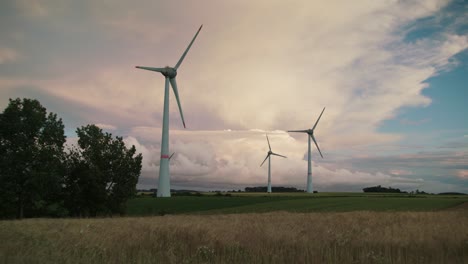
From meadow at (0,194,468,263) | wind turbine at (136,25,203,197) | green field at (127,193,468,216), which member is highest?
wind turbine at (136,25,203,197)

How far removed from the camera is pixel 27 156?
51.3 meters

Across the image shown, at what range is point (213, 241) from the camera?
13500 mm

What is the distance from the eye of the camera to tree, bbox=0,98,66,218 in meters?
50.5

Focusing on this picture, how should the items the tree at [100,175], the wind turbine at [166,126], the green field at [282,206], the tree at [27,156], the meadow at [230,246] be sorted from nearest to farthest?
the meadow at [230,246] → the tree at [27,156] → the tree at [100,175] → the green field at [282,206] → the wind turbine at [166,126]

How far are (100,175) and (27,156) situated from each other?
31.5 feet

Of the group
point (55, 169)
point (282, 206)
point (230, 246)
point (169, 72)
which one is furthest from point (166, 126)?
point (230, 246)

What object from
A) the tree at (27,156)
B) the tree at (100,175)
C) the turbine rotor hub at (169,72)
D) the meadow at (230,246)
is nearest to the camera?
the meadow at (230,246)

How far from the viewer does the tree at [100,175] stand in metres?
55.7

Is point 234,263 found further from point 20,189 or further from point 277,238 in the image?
point 20,189

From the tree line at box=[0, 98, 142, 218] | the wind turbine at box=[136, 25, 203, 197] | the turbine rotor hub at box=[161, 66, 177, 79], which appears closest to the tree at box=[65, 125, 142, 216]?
the tree line at box=[0, 98, 142, 218]

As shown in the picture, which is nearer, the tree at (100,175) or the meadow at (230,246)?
the meadow at (230,246)

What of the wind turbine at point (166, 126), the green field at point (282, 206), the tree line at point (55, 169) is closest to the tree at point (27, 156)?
the tree line at point (55, 169)

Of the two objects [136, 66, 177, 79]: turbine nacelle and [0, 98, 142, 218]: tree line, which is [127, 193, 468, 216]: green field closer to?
[0, 98, 142, 218]: tree line

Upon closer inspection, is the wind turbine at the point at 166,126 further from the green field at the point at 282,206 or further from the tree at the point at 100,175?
the tree at the point at 100,175
